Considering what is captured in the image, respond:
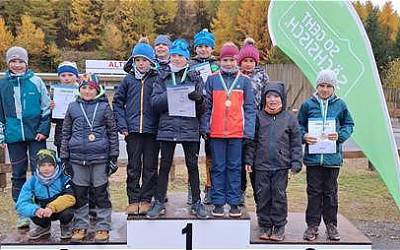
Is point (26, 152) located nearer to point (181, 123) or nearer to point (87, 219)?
point (87, 219)

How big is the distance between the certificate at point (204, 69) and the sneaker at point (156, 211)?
124 cm

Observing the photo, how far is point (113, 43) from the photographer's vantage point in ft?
134

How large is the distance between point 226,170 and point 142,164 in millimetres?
809

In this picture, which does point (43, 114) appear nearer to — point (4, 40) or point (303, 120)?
point (303, 120)

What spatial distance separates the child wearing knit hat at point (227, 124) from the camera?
4.94 metres

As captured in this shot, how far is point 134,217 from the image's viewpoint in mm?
4863

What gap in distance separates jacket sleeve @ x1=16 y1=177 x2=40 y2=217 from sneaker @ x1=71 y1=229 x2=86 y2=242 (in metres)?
0.40

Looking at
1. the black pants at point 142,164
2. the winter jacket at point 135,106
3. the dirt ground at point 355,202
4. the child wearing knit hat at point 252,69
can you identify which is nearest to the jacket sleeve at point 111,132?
the winter jacket at point 135,106

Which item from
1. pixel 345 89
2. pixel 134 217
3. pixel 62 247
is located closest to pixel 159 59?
pixel 134 217

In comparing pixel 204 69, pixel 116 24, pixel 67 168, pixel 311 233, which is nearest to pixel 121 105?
pixel 67 168

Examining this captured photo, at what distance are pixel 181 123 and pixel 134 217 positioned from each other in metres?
0.93

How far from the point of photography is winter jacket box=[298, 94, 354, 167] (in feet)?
16.1

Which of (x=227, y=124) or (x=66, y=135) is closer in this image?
(x=66, y=135)

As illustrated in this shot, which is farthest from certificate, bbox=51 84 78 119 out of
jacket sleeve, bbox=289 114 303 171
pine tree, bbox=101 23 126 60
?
pine tree, bbox=101 23 126 60
